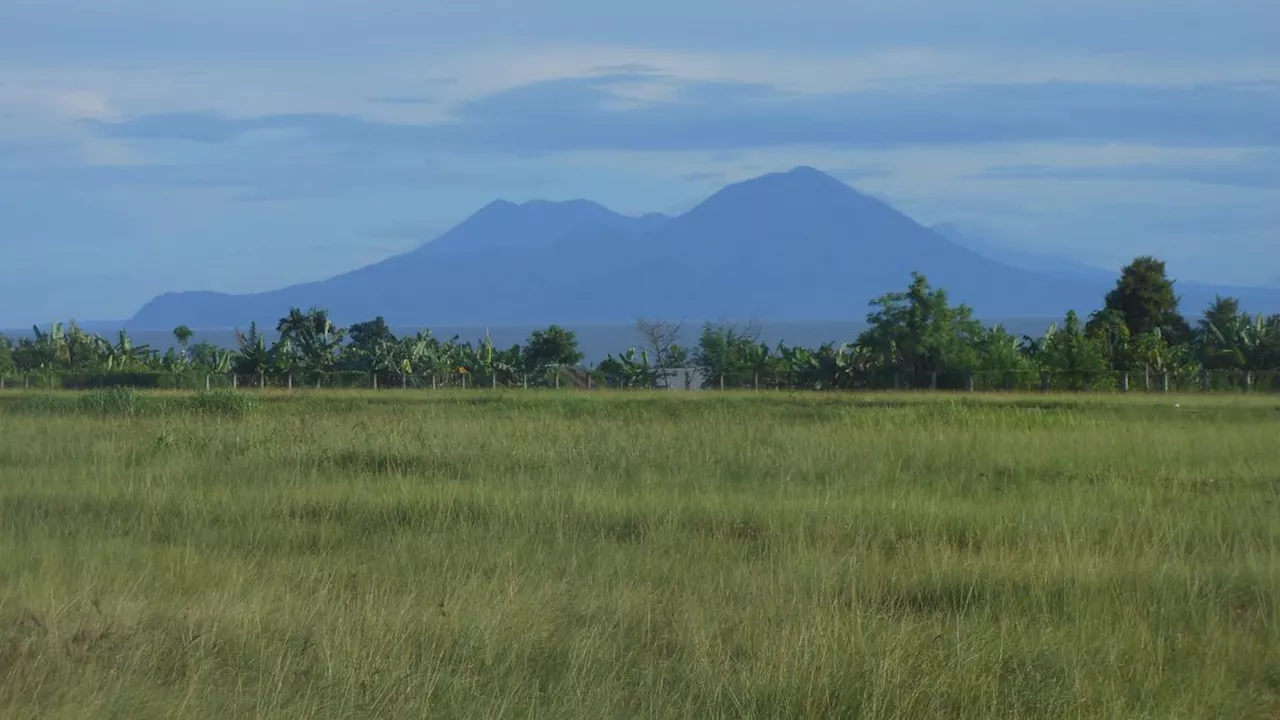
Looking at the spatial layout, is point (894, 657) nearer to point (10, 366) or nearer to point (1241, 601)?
point (1241, 601)

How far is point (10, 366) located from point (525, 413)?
36.1 metres

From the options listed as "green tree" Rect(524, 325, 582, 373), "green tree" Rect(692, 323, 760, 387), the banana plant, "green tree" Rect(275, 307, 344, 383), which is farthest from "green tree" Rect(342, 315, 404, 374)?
"green tree" Rect(692, 323, 760, 387)

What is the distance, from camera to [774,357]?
51.3 metres

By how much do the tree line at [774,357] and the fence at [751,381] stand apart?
0.25 ft

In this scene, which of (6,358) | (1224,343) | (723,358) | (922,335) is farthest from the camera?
(6,358)

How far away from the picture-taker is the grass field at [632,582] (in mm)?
5645

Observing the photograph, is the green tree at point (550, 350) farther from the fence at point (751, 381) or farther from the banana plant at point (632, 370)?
the banana plant at point (632, 370)

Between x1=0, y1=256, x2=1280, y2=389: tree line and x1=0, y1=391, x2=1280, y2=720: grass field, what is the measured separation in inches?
1188

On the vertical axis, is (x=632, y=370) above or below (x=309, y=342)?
below

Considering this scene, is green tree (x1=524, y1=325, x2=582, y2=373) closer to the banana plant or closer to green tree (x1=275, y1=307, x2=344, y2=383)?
the banana plant

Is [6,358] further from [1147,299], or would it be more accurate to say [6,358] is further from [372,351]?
[1147,299]

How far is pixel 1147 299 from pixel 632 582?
177ft

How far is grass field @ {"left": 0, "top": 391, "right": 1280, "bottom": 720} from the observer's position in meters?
5.64

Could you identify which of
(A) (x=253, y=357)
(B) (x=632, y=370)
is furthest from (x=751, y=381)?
(A) (x=253, y=357)
